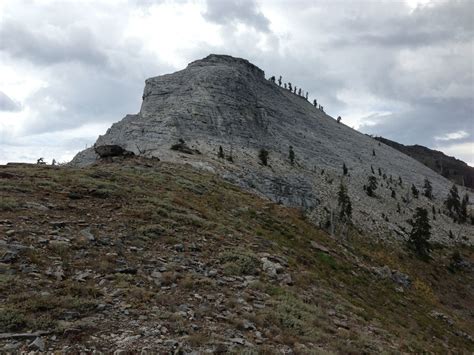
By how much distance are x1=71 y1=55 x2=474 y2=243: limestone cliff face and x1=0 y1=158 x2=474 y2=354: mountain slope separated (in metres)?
25.5

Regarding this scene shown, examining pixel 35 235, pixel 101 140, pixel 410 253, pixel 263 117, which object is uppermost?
pixel 263 117

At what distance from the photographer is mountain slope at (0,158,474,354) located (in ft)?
27.2

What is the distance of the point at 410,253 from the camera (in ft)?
184

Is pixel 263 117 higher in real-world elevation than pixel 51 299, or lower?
higher

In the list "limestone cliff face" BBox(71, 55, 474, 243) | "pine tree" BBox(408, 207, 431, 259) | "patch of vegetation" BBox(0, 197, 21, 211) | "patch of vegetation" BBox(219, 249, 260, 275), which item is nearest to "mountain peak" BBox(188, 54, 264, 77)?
"limestone cliff face" BBox(71, 55, 474, 243)

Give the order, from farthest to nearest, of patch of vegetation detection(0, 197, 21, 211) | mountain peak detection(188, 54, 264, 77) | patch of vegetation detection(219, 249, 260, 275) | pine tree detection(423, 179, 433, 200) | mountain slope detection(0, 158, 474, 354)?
mountain peak detection(188, 54, 264, 77)
pine tree detection(423, 179, 433, 200)
patch of vegetation detection(0, 197, 21, 211)
patch of vegetation detection(219, 249, 260, 275)
mountain slope detection(0, 158, 474, 354)

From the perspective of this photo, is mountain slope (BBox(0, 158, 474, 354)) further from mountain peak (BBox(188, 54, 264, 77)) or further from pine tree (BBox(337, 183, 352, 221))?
mountain peak (BBox(188, 54, 264, 77))

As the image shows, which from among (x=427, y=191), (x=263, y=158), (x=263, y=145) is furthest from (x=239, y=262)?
(x=427, y=191)

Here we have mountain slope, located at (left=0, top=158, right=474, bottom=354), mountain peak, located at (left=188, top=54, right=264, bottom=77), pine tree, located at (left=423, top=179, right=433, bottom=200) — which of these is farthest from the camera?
mountain peak, located at (left=188, top=54, right=264, bottom=77)

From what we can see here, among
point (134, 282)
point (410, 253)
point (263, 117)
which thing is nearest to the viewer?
point (134, 282)

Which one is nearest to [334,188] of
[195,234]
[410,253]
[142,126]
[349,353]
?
[410,253]

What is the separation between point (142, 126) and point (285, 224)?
166ft

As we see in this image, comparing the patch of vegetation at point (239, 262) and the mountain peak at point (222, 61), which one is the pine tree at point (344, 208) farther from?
the mountain peak at point (222, 61)

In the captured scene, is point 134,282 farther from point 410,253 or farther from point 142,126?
point 142,126
